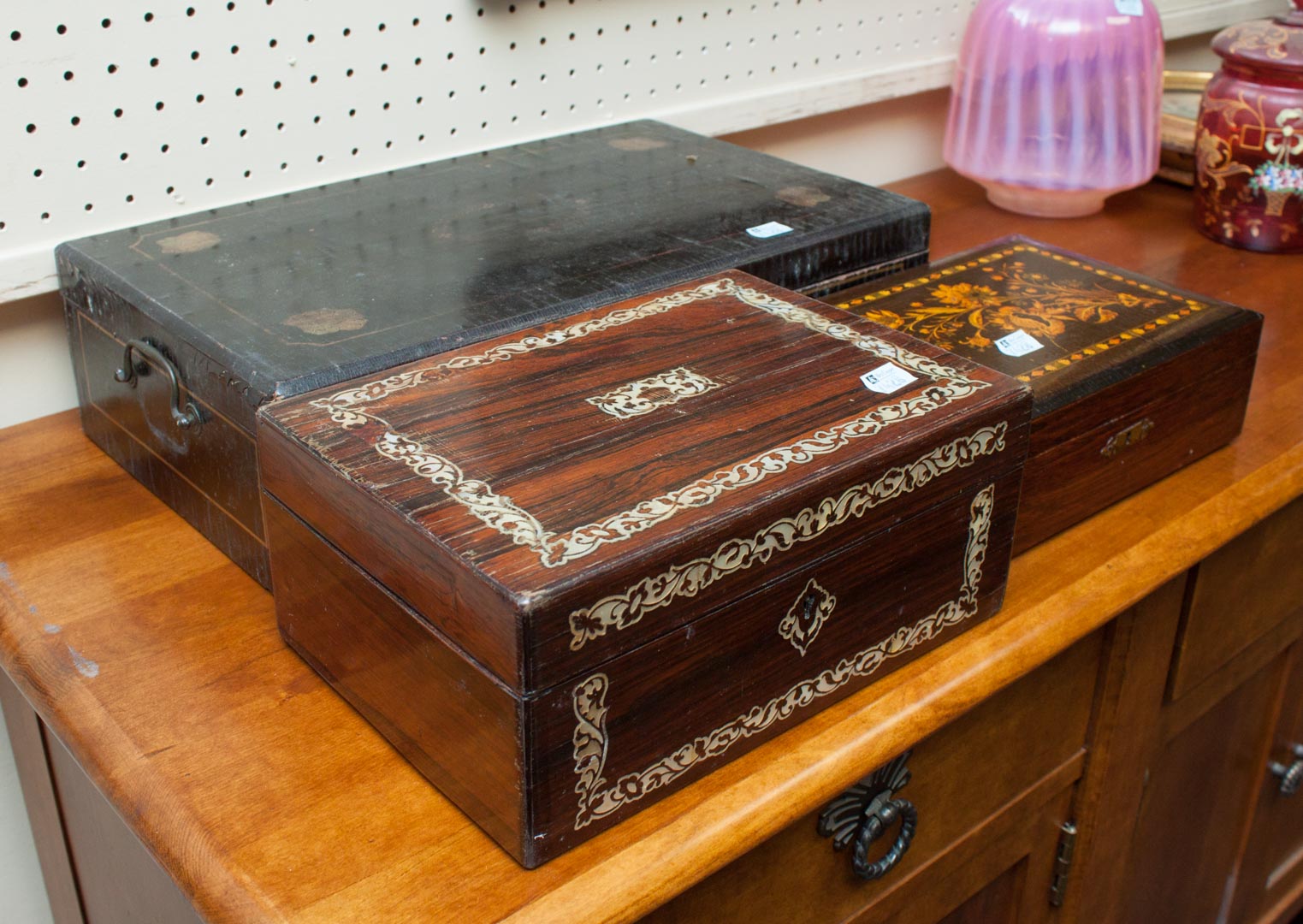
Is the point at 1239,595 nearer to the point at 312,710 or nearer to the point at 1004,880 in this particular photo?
the point at 1004,880

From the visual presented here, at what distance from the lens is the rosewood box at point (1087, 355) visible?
2.54 ft

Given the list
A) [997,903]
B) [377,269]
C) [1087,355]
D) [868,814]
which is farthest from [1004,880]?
[377,269]

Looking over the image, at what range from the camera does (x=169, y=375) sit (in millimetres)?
755

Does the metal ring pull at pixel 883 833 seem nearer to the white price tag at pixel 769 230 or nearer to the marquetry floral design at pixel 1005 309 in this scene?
the marquetry floral design at pixel 1005 309

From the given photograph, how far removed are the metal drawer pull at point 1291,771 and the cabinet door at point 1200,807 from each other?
36mm

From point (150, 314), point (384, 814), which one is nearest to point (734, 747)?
point (384, 814)

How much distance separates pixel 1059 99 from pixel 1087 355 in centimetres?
55

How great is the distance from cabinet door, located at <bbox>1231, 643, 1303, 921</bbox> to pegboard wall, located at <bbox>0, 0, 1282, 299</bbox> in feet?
2.39

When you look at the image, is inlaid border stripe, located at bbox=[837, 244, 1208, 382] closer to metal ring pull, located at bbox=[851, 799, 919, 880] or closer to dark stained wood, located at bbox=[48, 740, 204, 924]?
metal ring pull, located at bbox=[851, 799, 919, 880]

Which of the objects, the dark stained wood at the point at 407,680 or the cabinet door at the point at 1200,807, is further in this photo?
the cabinet door at the point at 1200,807

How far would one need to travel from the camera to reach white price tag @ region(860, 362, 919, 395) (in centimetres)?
66

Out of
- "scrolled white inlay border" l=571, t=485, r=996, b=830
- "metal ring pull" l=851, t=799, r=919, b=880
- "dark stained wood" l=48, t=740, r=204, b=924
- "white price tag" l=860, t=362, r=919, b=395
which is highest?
"white price tag" l=860, t=362, r=919, b=395

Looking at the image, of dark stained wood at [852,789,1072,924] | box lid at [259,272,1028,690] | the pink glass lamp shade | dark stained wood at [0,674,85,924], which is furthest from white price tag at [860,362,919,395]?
the pink glass lamp shade

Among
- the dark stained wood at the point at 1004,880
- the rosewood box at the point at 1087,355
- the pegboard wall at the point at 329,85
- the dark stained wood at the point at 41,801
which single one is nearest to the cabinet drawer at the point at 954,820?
the dark stained wood at the point at 1004,880
